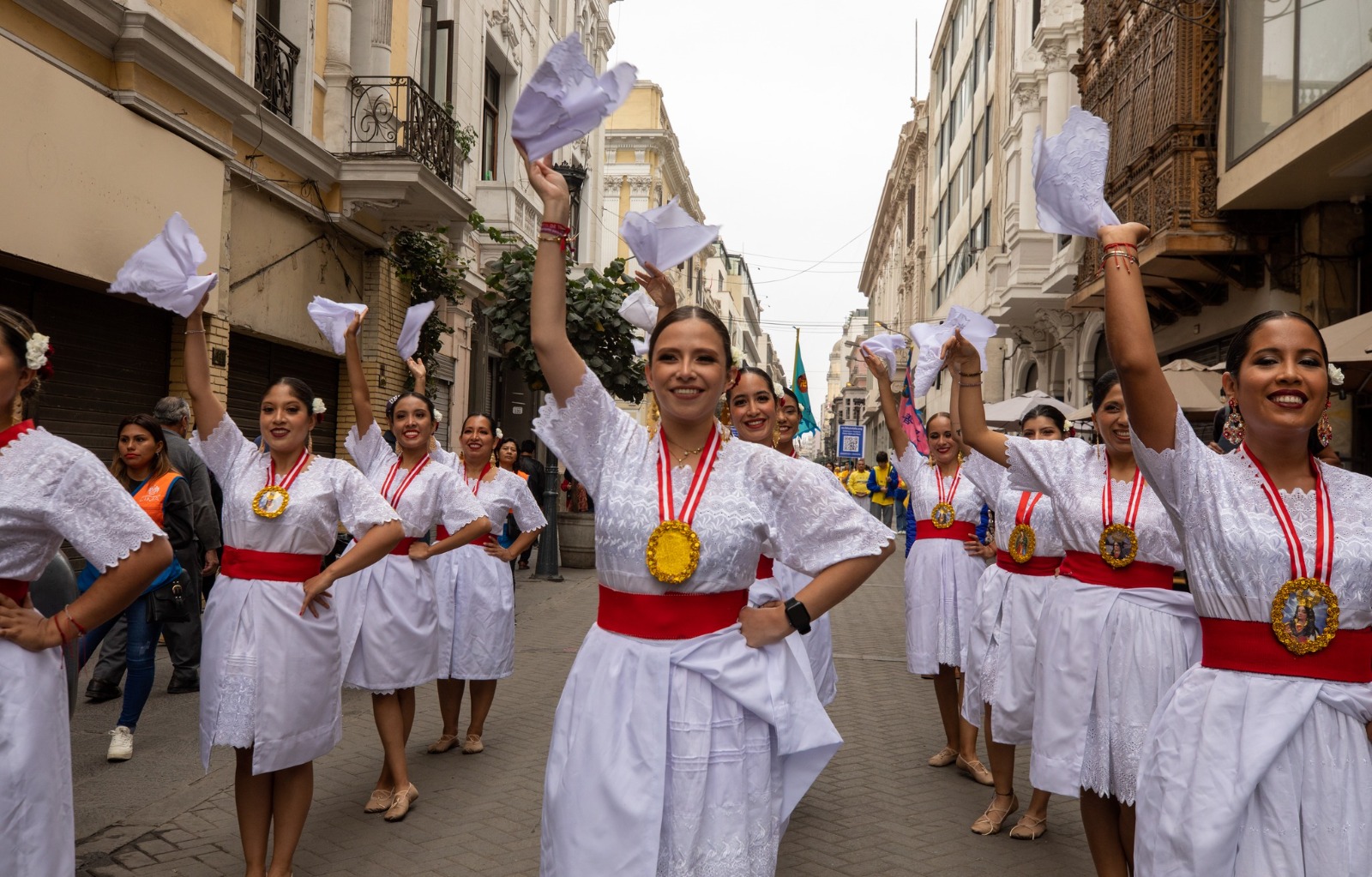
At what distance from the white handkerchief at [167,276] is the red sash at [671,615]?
8.14 feet

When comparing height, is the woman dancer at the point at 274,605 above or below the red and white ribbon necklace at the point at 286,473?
below

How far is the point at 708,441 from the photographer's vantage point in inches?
132

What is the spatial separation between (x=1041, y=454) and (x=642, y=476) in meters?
2.17

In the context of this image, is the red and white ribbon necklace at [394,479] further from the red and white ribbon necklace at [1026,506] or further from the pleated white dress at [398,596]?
the red and white ribbon necklace at [1026,506]

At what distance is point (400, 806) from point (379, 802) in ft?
0.49

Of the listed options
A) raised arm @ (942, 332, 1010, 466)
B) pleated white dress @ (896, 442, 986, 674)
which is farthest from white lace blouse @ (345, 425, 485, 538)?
raised arm @ (942, 332, 1010, 466)

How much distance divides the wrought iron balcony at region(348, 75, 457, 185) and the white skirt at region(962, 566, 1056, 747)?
1065 cm

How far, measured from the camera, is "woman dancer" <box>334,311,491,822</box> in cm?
616

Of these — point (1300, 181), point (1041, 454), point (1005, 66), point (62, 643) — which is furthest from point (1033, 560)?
point (1005, 66)

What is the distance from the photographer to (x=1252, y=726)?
2.89 m

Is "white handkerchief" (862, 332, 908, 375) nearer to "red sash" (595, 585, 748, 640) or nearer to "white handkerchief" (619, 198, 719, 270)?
"white handkerchief" (619, 198, 719, 270)

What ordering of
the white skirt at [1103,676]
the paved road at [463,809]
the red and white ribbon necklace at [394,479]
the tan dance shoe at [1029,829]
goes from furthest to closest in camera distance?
the red and white ribbon necklace at [394,479] → the tan dance shoe at [1029,829] → the paved road at [463,809] → the white skirt at [1103,676]

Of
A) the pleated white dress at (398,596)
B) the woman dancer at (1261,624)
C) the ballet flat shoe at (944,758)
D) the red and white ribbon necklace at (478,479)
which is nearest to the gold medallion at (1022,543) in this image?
the ballet flat shoe at (944,758)

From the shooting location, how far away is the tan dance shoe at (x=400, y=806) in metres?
5.91
